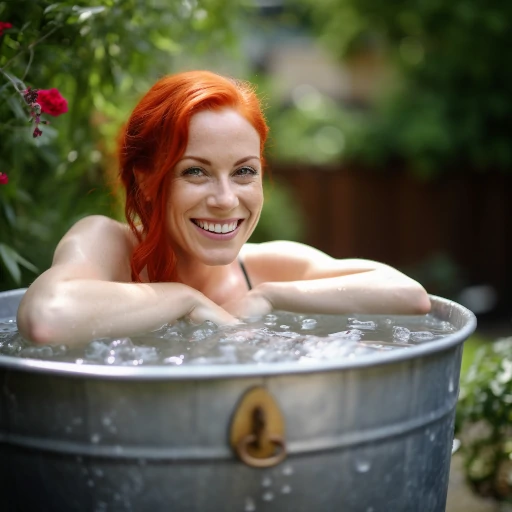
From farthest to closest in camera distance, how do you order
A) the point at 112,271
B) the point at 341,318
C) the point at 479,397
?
the point at 479,397, the point at 341,318, the point at 112,271

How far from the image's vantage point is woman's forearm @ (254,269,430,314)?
217 cm

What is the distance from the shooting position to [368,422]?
1.59 meters

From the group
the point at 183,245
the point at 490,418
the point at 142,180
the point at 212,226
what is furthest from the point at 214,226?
the point at 490,418

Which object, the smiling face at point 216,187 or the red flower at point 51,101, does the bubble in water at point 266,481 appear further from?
the red flower at point 51,101

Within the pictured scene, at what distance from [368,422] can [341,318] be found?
0.67 m

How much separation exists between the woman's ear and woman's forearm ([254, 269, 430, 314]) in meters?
0.39

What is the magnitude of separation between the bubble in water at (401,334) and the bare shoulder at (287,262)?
0.26 m

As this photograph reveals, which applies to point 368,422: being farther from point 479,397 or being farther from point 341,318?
point 479,397

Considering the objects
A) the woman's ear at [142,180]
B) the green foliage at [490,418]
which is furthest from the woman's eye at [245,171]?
the green foliage at [490,418]

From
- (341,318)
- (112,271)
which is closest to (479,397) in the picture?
(341,318)

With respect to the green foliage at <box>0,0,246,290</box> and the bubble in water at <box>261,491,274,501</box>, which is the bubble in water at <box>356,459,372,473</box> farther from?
the green foliage at <box>0,0,246,290</box>

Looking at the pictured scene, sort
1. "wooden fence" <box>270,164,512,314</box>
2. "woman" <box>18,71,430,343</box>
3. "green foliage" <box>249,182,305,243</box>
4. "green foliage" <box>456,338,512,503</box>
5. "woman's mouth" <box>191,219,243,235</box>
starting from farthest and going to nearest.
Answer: "wooden fence" <box>270,164,512,314</box>, "green foliage" <box>249,182,305,243</box>, "green foliage" <box>456,338,512,503</box>, "woman's mouth" <box>191,219,243,235</box>, "woman" <box>18,71,430,343</box>

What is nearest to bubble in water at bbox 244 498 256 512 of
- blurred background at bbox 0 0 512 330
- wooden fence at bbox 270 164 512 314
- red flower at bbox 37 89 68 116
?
red flower at bbox 37 89 68 116

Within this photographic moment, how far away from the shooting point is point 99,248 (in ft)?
6.70
